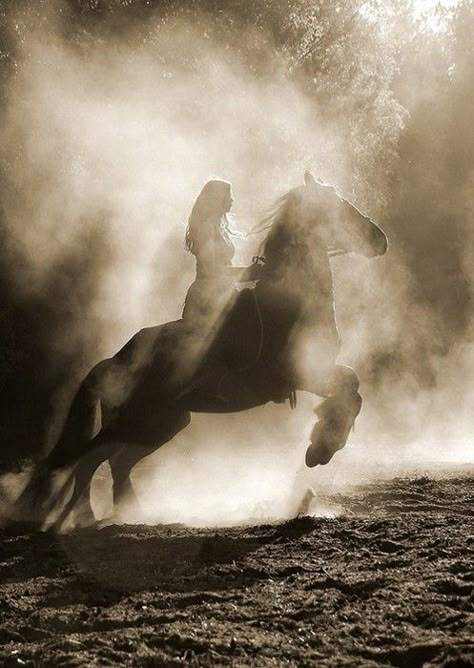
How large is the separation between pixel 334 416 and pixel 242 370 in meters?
0.86

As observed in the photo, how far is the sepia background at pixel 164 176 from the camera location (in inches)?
498

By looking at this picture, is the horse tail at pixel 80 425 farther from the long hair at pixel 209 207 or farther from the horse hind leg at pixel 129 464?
the long hair at pixel 209 207

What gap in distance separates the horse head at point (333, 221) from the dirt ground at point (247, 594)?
2.34 meters

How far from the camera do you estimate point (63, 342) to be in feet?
46.3

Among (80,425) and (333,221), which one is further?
(333,221)

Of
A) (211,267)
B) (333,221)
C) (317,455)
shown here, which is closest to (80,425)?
(211,267)

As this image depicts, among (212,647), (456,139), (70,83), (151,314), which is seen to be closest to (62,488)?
(212,647)

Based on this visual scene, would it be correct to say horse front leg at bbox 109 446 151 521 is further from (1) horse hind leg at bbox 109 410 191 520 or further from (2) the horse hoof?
(2) the horse hoof

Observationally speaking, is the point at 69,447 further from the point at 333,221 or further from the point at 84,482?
the point at 333,221

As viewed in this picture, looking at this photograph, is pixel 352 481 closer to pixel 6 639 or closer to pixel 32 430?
pixel 6 639

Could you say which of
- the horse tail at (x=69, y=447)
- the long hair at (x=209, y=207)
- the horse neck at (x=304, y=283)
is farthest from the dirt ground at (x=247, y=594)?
the long hair at (x=209, y=207)

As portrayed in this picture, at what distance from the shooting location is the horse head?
22.0 feet

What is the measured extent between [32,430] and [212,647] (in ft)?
35.9

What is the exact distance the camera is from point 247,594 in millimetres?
4078
